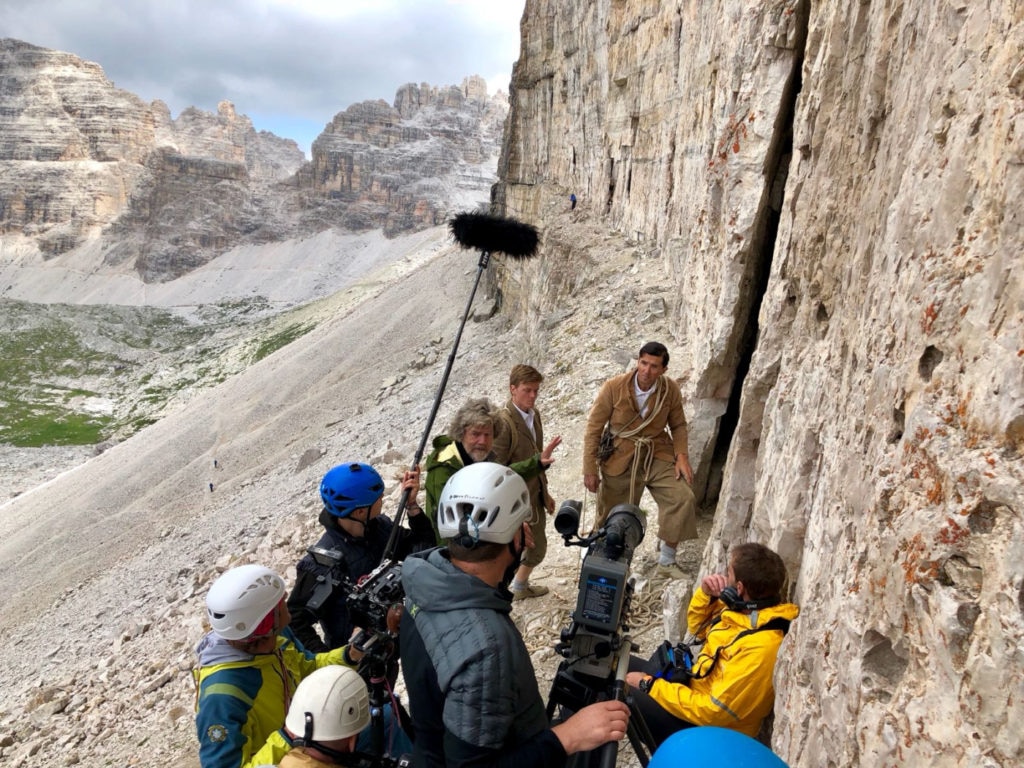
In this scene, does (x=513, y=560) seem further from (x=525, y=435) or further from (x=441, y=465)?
(x=525, y=435)

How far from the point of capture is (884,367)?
262 centimetres

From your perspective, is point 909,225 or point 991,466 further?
point 909,225

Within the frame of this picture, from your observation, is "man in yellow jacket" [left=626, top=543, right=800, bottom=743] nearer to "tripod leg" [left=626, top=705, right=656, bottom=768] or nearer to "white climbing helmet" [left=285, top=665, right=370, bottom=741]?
"tripod leg" [left=626, top=705, right=656, bottom=768]

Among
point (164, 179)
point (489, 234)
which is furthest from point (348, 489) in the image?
point (164, 179)

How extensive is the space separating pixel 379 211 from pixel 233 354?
8068 centimetres

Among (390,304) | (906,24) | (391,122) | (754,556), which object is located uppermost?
(391,122)

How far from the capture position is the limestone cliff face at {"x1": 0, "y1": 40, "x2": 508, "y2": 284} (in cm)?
14688

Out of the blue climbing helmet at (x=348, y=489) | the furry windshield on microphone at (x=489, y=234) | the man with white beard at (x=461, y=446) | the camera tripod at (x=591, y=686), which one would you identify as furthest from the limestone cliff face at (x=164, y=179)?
the camera tripod at (x=591, y=686)

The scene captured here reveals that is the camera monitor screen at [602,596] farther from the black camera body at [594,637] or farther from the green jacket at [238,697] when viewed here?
the green jacket at [238,697]

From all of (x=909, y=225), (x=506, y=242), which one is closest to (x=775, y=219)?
(x=506, y=242)

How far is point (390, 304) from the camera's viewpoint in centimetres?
5466

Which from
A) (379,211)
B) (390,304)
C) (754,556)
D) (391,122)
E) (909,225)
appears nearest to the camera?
(909,225)

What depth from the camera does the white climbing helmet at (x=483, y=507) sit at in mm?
2441

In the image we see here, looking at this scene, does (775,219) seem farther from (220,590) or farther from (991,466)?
(220,590)
